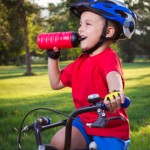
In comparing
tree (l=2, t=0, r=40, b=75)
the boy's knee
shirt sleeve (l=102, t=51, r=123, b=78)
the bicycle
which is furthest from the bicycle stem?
tree (l=2, t=0, r=40, b=75)

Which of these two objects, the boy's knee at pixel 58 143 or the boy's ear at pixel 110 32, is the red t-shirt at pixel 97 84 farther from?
the boy's knee at pixel 58 143

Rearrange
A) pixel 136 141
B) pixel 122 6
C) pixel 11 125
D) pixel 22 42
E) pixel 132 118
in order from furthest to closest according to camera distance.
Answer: pixel 22 42 → pixel 132 118 → pixel 11 125 → pixel 136 141 → pixel 122 6

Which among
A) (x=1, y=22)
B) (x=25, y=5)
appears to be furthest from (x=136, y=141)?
(x=1, y=22)

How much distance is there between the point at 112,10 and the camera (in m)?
3.04

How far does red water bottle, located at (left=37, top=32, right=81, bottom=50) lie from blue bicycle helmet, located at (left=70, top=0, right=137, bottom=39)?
30 cm

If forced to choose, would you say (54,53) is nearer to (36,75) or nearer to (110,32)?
(110,32)

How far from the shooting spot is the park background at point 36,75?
7.56 m

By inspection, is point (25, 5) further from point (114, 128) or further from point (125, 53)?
point (125, 53)

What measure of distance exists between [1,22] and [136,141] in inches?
1538

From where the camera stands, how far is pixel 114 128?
2826 millimetres

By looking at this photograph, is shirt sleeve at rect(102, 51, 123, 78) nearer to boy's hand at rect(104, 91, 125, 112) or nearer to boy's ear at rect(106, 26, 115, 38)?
boy's ear at rect(106, 26, 115, 38)

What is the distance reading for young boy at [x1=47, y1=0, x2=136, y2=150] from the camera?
2.76 meters

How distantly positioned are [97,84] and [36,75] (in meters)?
38.0

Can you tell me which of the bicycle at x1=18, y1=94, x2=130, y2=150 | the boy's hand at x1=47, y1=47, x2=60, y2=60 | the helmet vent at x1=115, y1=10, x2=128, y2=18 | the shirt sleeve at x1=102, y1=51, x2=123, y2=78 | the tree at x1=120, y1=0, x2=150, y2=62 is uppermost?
the helmet vent at x1=115, y1=10, x2=128, y2=18
